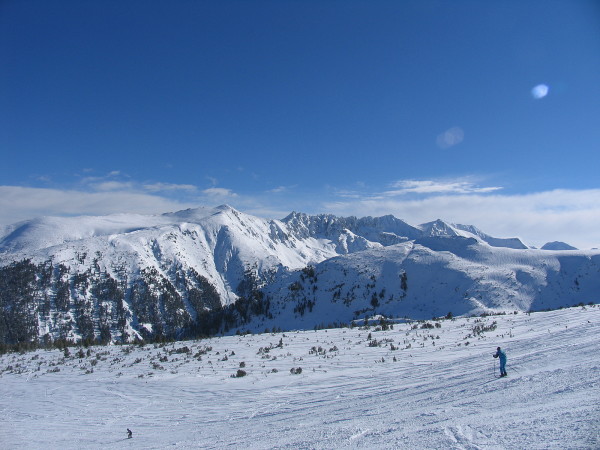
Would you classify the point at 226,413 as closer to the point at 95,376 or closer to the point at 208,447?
the point at 208,447

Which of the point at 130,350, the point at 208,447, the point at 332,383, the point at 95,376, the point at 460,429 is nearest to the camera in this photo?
the point at 460,429

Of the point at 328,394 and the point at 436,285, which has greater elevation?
the point at 328,394

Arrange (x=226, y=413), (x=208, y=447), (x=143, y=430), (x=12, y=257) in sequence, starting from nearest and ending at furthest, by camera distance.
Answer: (x=208, y=447) < (x=143, y=430) < (x=226, y=413) < (x=12, y=257)

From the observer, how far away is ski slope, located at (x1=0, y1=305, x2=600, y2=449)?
7651 millimetres

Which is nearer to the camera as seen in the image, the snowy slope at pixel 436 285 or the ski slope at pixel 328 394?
the ski slope at pixel 328 394

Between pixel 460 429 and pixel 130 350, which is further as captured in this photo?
pixel 130 350

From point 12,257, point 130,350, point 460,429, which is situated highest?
point 12,257

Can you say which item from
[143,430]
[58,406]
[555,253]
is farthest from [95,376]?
[555,253]

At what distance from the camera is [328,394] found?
13016mm

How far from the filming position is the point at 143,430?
11688 millimetres

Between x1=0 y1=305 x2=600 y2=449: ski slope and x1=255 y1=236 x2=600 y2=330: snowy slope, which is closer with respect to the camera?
x1=0 y1=305 x2=600 y2=449: ski slope

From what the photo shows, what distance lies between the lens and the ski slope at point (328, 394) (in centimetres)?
765

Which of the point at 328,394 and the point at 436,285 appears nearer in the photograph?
the point at 328,394

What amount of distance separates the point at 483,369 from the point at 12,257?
820ft
